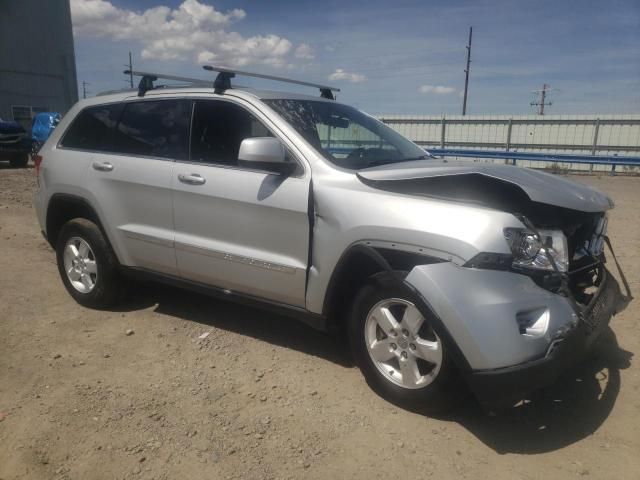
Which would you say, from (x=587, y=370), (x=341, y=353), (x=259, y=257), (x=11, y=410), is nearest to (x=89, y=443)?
(x=11, y=410)

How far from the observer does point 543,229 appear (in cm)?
273

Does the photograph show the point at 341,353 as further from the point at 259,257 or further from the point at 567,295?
the point at 567,295

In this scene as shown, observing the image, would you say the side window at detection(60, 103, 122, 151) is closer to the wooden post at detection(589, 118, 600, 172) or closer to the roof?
the roof

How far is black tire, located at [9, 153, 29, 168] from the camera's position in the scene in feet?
54.3

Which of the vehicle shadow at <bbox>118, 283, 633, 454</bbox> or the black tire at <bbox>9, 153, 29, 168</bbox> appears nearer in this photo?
the vehicle shadow at <bbox>118, 283, 633, 454</bbox>

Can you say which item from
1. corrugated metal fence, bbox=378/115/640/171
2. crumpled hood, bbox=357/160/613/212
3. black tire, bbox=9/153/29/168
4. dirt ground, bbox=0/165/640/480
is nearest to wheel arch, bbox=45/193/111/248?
dirt ground, bbox=0/165/640/480

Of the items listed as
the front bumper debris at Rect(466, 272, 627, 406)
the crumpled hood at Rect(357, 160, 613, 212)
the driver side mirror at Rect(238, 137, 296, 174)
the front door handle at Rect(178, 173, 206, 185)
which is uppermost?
the driver side mirror at Rect(238, 137, 296, 174)

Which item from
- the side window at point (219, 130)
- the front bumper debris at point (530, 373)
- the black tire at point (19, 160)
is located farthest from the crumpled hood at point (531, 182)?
the black tire at point (19, 160)

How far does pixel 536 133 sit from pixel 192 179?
2144 centimetres

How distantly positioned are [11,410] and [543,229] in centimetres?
315

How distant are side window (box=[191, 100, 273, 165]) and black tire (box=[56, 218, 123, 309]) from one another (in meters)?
1.22

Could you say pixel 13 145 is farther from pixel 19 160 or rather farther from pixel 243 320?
pixel 243 320

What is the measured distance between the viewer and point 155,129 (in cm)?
410

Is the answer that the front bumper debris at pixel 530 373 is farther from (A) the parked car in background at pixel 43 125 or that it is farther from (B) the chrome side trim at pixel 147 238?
(A) the parked car in background at pixel 43 125
